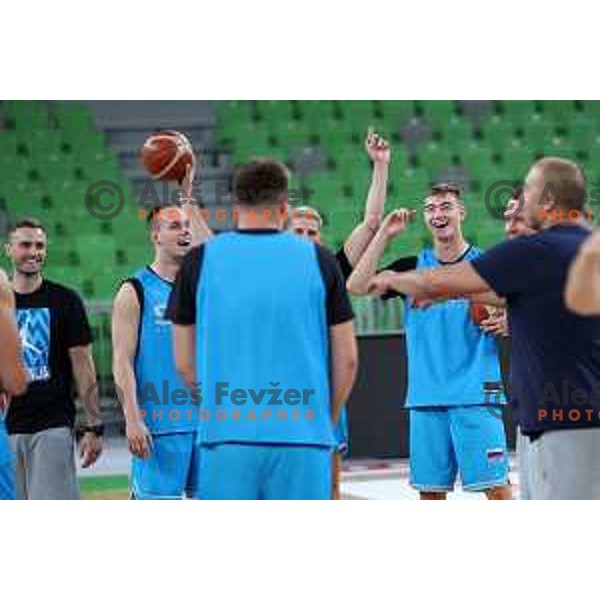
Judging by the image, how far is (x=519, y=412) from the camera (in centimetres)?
558

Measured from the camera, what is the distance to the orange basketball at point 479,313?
750 cm

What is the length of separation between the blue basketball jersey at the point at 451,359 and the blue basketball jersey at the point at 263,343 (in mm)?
2406

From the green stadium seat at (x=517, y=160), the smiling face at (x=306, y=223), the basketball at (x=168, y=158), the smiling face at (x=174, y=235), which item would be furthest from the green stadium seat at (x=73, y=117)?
the smiling face at (x=174, y=235)

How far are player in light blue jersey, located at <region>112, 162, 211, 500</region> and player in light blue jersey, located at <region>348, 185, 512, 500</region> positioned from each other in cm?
149

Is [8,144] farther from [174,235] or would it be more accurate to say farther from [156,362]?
[156,362]

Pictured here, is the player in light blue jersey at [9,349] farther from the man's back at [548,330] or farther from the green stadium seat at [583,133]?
the green stadium seat at [583,133]

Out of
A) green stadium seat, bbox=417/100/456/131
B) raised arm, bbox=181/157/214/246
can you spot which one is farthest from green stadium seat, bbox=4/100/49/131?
raised arm, bbox=181/157/214/246

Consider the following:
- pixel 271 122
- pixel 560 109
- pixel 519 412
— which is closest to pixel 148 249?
pixel 271 122

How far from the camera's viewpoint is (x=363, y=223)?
7113mm

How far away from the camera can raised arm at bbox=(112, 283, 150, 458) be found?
637cm

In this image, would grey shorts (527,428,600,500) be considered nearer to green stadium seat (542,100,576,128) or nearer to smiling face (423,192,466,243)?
smiling face (423,192,466,243)

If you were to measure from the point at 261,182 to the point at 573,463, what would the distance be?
1.64m

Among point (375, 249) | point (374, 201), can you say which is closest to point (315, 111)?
point (374, 201)

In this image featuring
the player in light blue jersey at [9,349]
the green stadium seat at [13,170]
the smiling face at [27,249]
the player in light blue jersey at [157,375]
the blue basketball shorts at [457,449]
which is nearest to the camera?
the player in light blue jersey at [9,349]
